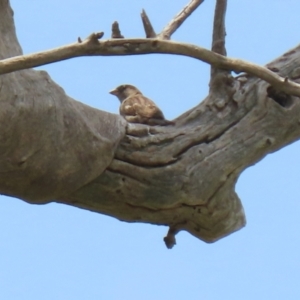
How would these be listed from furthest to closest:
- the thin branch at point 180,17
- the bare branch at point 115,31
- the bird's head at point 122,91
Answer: the bird's head at point 122,91
the thin branch at point 180,17
the bare branch at point 115,31

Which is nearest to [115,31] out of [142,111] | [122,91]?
[142,111]

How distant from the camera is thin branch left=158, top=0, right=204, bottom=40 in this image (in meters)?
4.25

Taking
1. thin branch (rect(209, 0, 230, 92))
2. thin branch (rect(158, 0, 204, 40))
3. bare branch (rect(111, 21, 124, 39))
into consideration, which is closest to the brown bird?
thin branch (rect(209, 0, 230, 92))

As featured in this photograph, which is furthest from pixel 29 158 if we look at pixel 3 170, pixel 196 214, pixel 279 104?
pixel 279 104

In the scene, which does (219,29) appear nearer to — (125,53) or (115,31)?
(115,31)

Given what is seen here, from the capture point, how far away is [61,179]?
4062 mm

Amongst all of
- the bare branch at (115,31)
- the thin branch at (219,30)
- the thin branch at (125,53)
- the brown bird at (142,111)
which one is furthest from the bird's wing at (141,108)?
the bare branch at (115,31)

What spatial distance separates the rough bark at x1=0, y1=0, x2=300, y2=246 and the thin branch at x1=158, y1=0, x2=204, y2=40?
14.6 inches

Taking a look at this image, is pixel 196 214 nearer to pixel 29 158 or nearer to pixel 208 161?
pixel 208 161

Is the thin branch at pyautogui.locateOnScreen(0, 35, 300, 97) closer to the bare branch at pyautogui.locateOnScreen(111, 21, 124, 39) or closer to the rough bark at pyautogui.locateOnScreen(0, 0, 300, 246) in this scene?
the bare branch at pyautogui.locateOnScreen(111, 21, 124, 39)

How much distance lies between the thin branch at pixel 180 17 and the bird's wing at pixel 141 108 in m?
0.59

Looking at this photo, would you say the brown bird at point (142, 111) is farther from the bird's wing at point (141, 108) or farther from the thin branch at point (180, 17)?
the thin branch at point (180, 17)

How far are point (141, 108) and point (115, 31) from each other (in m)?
1.67

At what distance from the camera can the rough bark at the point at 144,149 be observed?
12.6 feet
